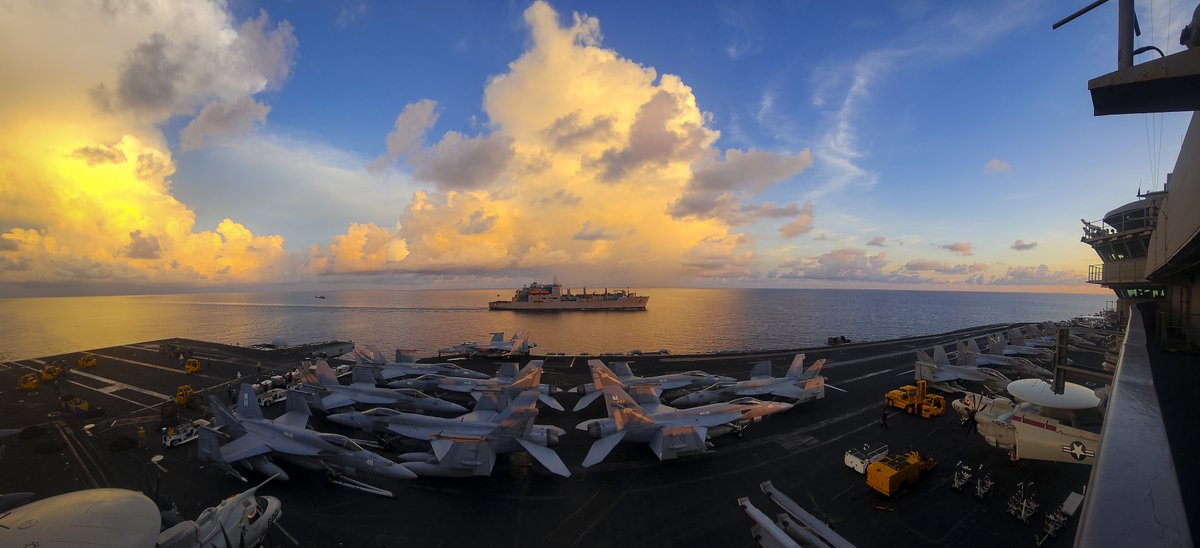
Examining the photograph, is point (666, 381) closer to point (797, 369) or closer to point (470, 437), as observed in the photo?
point (797, 369)

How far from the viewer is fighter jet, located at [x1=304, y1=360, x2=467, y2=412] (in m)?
27.1

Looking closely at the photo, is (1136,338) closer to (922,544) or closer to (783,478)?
(922,544)

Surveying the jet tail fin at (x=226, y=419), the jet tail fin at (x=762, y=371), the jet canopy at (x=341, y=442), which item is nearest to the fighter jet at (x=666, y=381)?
the jet tail fin at (x=762, y=371)

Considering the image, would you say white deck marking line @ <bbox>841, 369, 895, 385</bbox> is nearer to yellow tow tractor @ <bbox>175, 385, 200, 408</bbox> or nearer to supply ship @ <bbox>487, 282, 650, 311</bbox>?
yellow tow tractor @ <bbox>175, 385, 200, 408</bbox>

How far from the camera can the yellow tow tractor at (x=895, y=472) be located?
1720 centimetres

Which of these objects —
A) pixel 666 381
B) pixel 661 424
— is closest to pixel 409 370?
pixel 666 381

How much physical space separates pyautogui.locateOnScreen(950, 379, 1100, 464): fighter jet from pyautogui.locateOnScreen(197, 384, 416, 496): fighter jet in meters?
27.4

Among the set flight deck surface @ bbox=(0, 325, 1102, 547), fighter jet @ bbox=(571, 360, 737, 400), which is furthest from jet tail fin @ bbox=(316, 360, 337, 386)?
fighter jet @ bbox=(571, 360, 737, 400)

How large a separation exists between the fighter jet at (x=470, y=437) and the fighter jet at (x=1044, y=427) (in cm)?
2054

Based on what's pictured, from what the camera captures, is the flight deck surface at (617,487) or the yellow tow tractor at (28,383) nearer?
the flight deck surface at (617,487)

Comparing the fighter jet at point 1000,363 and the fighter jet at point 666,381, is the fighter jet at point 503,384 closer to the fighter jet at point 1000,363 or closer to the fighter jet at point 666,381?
the fighter jet at point 666,381

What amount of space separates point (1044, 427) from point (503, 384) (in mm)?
29381

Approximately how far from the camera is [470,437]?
20.7 metres

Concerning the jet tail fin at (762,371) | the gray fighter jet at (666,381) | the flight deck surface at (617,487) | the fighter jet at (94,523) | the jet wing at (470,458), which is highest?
the fighter jet at (94,523)
